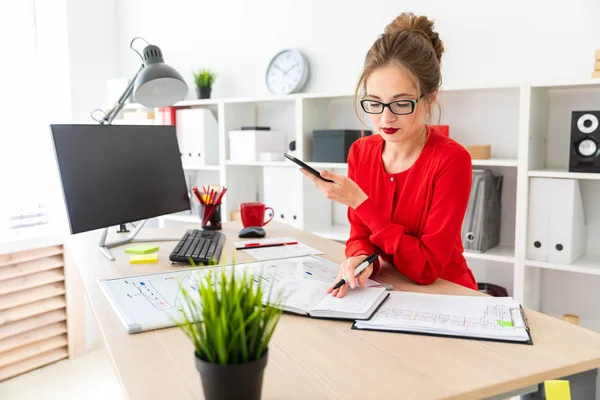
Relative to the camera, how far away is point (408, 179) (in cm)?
154

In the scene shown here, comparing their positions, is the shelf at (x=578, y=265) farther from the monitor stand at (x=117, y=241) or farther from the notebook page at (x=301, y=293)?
the monitor stand at (x=117, y=241)

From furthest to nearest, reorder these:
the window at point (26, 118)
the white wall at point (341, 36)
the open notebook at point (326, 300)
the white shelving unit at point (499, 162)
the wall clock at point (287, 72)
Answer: the window at point (26, 118) < the wall clock at point (287, 72) < the white wall at point (341, 36) < the white shelving unit at point (499, 162) < the open notebook at point (326, 300)

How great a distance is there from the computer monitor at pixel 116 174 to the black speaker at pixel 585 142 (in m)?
1.54

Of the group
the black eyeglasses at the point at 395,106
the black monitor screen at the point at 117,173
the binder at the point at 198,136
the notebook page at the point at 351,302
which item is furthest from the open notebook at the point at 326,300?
the binder at the point at 198,136

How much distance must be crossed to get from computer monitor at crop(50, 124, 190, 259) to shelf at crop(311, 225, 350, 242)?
103cm

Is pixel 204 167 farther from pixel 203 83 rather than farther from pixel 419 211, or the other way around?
pixel 419 211

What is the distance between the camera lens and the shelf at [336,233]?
2.89m

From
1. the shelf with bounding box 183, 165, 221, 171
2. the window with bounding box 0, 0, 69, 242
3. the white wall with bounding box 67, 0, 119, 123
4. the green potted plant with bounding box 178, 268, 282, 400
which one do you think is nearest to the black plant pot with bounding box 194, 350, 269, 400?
the green potted plant with bounding box 178, 268, 282, 400

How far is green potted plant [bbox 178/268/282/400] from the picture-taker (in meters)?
0.69

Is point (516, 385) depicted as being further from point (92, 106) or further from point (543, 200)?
point (92, 106)

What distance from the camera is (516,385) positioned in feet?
2.86

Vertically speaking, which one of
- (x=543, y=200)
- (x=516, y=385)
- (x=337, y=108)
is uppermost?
(x=337, y=108)

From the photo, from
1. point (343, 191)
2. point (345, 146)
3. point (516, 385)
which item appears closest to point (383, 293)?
point (343, 191)

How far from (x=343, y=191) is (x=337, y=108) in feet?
5.98
